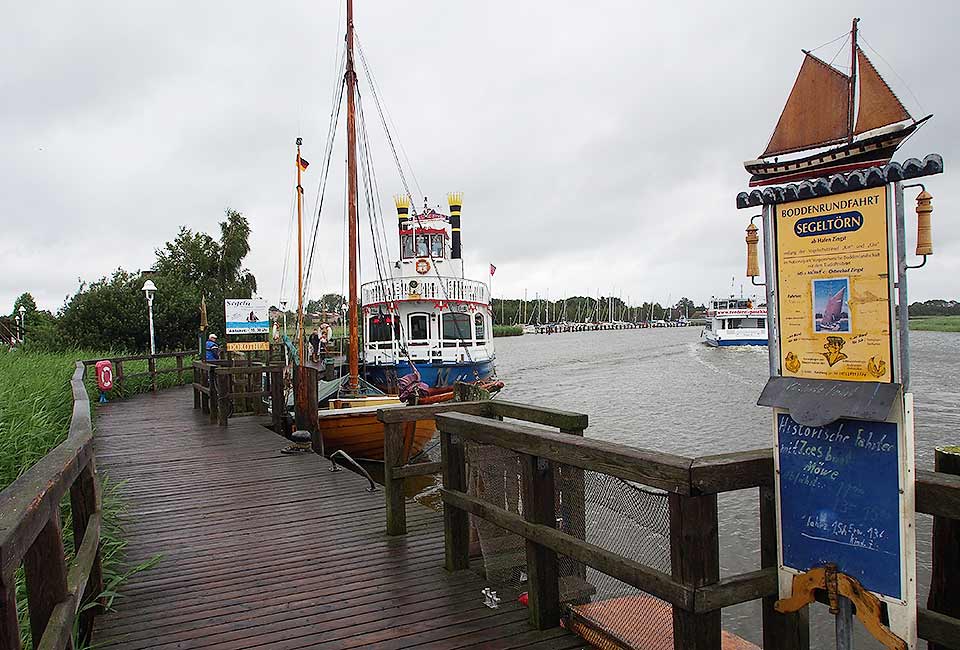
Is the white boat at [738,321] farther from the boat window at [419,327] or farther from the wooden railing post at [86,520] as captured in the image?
the wooden railing post at [86,520]

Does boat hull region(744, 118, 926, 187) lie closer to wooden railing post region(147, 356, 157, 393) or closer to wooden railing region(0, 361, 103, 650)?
wooden railing region(0, 361, 103, 650)

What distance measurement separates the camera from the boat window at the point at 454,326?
70.8 feet

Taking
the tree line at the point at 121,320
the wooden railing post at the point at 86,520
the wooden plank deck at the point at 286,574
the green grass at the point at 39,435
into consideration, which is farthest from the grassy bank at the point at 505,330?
Answer: the wooden railing post at the point at 86,520

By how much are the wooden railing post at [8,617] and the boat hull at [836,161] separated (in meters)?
3.00

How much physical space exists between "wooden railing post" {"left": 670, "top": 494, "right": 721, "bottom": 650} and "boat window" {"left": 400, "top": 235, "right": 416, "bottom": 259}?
67.7 feet

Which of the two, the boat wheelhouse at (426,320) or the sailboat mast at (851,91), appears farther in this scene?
the boat wheelhouse at (426,320)

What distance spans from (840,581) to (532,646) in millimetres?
1694

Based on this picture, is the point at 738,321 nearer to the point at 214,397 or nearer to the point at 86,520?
the point at 214,397

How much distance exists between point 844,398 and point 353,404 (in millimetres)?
11285

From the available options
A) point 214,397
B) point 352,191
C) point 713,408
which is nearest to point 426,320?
point 352,191

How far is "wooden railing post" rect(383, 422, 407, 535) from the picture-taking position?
5625mm

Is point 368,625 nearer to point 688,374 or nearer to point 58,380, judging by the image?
point 58,380

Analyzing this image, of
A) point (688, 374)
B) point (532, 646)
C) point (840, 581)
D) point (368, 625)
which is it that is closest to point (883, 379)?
point (840, 581)

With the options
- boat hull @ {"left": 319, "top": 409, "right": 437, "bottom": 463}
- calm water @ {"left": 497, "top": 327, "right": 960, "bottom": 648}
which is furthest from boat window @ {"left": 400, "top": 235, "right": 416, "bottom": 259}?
boat hull @ {"left": 319, "top": 409, "right": 437, "bottom": 463}
